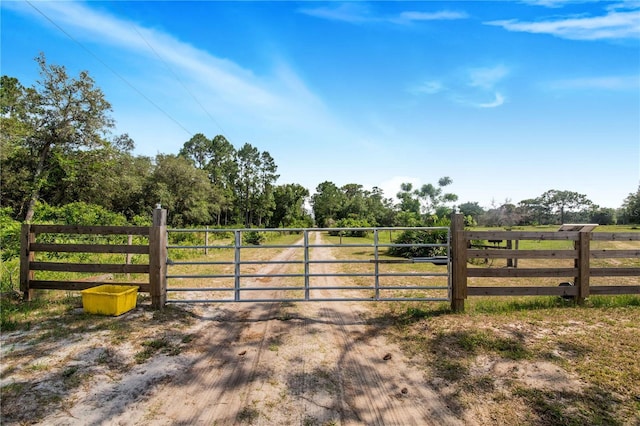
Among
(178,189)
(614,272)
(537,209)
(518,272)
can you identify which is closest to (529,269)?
(518,272)

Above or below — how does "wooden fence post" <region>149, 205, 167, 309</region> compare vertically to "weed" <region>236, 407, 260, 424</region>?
above

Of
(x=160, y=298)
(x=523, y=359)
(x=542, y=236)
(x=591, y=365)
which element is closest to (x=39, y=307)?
(x=160, y=298)

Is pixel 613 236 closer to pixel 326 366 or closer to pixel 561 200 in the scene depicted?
A: pixel 326 366

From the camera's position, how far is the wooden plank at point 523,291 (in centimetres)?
516

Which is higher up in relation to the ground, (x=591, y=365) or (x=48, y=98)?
(x=48, y=98)

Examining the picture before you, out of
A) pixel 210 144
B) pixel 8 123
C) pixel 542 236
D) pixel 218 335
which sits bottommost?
pixel 218 335

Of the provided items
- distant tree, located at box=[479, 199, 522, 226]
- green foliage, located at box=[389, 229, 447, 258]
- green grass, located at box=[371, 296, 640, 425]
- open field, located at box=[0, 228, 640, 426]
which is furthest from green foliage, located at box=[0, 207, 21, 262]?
distant tree, located at box=[479, 199, 522, 226]

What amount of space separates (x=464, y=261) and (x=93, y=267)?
634cm

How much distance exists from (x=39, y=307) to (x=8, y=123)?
20.7 meters

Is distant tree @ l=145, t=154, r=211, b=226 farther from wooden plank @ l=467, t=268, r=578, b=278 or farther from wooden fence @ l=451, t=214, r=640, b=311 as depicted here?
wooden plank @ l=467, t=268, r=578, b=278

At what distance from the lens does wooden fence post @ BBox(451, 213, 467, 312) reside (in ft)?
16.7

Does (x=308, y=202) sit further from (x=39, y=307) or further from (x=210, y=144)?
(x=39, y=307)

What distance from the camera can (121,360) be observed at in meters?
3.53

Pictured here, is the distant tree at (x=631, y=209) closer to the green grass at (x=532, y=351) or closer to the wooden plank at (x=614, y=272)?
the wooden plank at (x=614, y=272)
